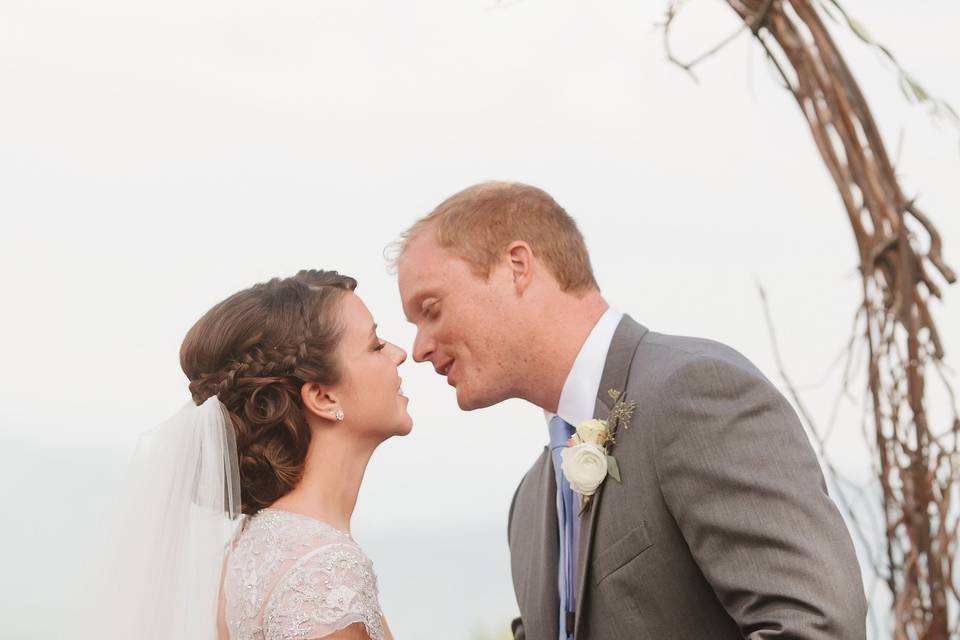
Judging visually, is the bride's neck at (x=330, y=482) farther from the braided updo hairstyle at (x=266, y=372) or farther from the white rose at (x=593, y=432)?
the white rose at (x=593, y=432)

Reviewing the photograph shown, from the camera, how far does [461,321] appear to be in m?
3.26

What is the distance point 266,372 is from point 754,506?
4.50 ft

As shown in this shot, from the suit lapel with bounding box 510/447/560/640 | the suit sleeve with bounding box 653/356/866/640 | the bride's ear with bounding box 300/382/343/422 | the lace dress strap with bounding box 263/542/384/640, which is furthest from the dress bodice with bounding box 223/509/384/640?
the suit sleeve with bounding box 653/356/866/640

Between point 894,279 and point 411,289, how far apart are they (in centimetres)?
135

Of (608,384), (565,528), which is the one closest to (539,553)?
(565,528)

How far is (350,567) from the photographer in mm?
2932

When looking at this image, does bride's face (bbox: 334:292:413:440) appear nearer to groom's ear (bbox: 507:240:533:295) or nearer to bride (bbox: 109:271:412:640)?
bride (bbox: 109:271:412:640)

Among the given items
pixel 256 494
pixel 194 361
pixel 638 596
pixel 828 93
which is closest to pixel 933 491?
pixel 638 596

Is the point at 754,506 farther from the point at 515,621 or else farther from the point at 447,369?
the point at 515,621

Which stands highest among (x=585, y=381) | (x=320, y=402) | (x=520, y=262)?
(x=520, y=262)

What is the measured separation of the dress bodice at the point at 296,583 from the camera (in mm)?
2826

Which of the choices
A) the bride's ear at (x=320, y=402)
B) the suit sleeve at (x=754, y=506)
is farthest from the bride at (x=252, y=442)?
the suit sleeve at (x=754, y=506)

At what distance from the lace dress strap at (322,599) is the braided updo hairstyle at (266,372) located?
316mm

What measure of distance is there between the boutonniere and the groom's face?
35 centimetres
